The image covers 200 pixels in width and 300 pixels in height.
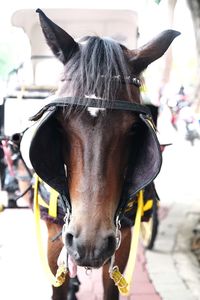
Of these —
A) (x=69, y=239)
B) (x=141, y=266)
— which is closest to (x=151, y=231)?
(x=141, y=266)

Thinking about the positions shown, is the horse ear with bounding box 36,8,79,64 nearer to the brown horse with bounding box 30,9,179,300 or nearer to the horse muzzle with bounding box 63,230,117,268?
the brown horse with bounding box 30,9,179,300

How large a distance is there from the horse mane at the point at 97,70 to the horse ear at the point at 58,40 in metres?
0.04

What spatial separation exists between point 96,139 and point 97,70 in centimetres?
29

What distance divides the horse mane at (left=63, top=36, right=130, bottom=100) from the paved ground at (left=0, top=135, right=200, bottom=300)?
2075 mm

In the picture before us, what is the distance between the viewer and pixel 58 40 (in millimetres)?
1709

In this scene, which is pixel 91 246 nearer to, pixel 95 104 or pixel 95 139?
pixel 95 139

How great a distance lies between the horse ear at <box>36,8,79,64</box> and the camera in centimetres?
167

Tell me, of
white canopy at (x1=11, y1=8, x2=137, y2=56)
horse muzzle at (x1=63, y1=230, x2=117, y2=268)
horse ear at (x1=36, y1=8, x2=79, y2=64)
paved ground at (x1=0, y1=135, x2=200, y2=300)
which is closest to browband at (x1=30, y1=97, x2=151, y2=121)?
horse ear at (x1=36, y1=8, x2=79, y2=64)

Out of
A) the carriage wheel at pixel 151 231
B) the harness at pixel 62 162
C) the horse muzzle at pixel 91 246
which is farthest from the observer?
the carriage wheel at pixel 151 231

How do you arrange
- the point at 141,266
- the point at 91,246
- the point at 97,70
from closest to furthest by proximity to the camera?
the point at 91,246, the point at 97,70, the point at 141,266

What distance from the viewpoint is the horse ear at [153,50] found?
1.75 meters

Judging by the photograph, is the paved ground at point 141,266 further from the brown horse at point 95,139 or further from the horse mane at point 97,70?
the horse mane at point 97,70

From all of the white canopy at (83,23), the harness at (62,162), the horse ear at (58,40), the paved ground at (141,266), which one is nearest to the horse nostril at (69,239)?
the harness at (62,162)

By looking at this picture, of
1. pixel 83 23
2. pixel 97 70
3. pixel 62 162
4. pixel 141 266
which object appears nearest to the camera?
pixel 97 70
